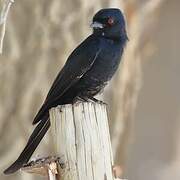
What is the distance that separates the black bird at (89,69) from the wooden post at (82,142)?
0.54 m

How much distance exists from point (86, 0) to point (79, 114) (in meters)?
4.22

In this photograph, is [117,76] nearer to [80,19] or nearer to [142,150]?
[80,19]

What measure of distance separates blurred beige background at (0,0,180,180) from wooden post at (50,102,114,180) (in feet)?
10.9

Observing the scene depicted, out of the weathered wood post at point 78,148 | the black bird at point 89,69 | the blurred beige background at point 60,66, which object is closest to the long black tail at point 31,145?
the black bird at point 89,69

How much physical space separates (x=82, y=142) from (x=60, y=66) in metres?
3.96

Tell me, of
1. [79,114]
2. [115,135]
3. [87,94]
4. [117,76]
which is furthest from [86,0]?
[79,114]

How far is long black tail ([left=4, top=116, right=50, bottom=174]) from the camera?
462 centimetres

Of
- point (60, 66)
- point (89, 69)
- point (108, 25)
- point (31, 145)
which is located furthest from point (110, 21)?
point (60, 66)

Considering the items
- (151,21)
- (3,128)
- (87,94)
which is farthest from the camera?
(151,21)

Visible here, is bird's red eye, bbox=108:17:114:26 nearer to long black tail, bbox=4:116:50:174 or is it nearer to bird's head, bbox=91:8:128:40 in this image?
bird's head, bbox=91:8:128:40

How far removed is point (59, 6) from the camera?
8141 millimetres

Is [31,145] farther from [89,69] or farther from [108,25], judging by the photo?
[108,25]

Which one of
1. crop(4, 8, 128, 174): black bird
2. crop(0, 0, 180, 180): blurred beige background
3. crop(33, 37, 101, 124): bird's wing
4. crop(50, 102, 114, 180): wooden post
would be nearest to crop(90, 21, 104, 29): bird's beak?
crop(4, 8, 128, 174): black bird

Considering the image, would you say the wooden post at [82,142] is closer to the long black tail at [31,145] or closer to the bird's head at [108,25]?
the long black tail at [31,145]
